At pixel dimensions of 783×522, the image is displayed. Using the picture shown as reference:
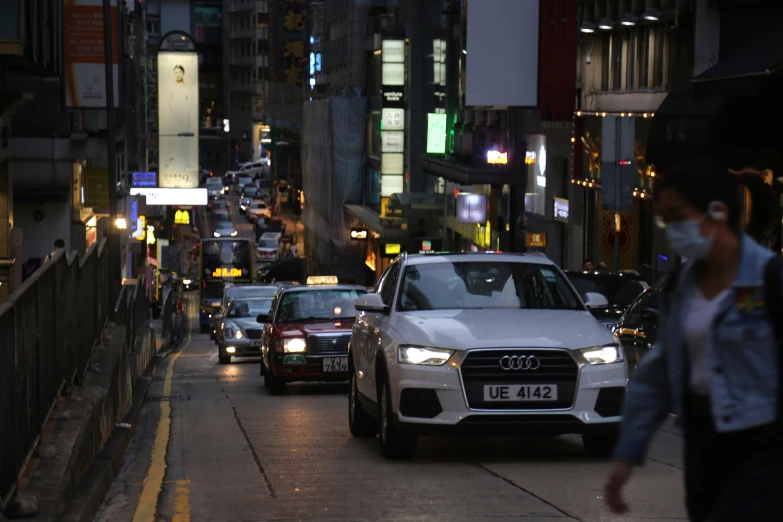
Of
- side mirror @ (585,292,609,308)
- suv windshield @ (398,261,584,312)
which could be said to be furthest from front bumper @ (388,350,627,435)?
suv windshield @ (398,261,584,312)

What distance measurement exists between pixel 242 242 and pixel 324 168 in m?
20.2

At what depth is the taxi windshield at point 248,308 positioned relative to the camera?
32812 millimetres

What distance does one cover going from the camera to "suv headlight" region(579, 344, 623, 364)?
10742 millimetres

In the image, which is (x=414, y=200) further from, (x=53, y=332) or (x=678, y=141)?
(x=53, y=332)

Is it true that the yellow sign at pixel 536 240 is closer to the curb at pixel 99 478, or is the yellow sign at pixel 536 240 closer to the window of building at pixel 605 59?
the window of building at pixel 605 59

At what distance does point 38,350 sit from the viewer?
29.3 feet

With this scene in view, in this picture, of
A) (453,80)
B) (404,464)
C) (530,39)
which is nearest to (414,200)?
(453,80)

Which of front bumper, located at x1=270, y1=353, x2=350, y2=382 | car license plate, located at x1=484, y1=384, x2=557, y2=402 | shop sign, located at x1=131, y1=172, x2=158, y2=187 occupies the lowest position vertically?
front bumper, located at x1=270, y1=353, x2=350, y2=382

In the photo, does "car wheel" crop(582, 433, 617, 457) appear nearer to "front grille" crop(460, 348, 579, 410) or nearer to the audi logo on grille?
"front grille" crop(460, 348, 579, 410)

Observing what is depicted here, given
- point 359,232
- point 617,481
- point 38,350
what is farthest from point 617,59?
point 359,232

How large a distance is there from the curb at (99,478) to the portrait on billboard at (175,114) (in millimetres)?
66588

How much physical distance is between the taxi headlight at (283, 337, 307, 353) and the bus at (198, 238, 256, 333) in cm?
5006

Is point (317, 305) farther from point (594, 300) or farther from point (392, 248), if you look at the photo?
point (392, 248)

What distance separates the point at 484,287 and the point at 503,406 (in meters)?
1.63
